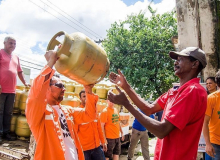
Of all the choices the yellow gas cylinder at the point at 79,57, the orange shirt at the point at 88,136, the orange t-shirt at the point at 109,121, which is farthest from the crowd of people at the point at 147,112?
the orange t-shirt at the point at 109,121

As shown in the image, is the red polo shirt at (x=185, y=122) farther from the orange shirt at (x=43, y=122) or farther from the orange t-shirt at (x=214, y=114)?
the orange t-shirt at (x=214, y=114)

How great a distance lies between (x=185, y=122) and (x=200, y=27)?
333 cm

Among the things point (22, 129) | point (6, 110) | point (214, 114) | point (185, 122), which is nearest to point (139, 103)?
point (185, 122)

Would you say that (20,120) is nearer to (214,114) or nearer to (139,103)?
(139,103)

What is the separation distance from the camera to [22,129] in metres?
3.77

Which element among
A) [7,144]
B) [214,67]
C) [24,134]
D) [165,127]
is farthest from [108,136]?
[165,127]

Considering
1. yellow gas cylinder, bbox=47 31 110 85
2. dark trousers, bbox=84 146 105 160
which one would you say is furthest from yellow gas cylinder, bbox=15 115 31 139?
yellow gas cylinder, bbox=47 31 110 85

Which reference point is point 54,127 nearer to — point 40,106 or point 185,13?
point 40,106

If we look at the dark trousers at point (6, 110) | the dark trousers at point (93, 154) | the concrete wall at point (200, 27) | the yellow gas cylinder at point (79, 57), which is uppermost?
the concrete wall at point (200, 27)

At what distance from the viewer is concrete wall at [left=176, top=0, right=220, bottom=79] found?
4.30 m

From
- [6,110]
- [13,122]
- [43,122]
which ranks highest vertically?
[43,122]

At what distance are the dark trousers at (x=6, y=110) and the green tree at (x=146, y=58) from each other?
1223 cm

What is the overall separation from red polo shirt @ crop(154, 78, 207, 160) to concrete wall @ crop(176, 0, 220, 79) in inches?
108

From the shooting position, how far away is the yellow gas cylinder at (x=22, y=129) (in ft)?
12.3
